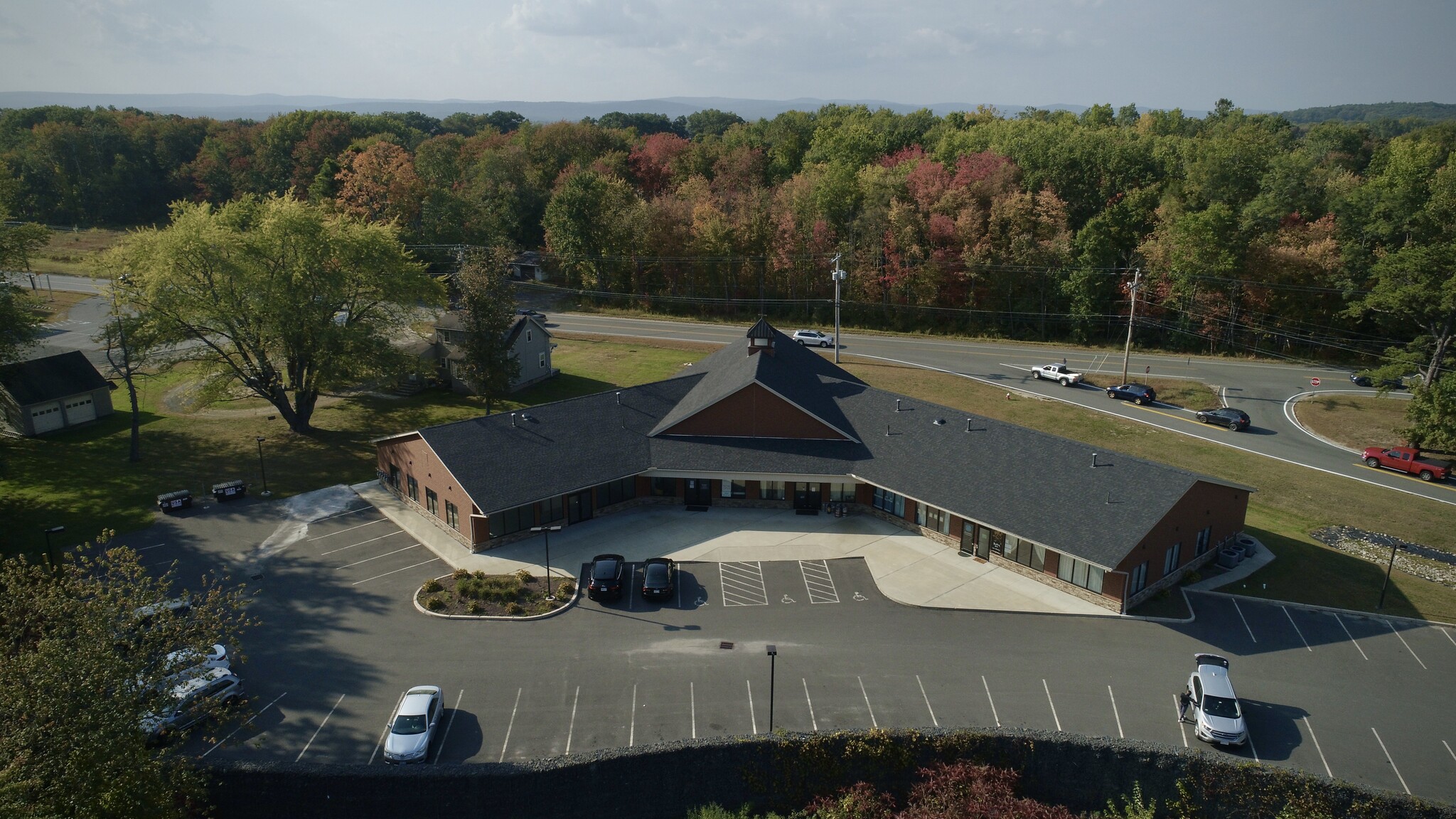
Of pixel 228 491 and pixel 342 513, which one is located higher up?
pixel 228 491

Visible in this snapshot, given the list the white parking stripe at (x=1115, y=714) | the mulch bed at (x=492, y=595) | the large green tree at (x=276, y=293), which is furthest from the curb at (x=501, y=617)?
the large green tree at (x=276, y=293)

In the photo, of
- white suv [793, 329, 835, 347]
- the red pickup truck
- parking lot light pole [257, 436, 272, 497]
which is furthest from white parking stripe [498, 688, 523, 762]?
white suv [793, 329, 835, 347]

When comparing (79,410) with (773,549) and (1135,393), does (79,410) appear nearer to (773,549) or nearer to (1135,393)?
(773,549)

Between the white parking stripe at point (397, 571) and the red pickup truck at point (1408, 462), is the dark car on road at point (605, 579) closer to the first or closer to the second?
the white parking stripe at point (397, 571)

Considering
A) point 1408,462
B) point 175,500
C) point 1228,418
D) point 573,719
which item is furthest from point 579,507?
point 1408,462

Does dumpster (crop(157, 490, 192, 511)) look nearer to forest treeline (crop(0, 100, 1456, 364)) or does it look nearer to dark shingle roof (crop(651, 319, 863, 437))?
dark shingle roof (crop(651, 319, 863, 437))

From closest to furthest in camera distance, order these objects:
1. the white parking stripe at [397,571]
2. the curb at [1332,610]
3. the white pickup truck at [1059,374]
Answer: the curb at [1332,610] < the white parking stripe at [397,571] < the white pickup truck at [1059,374]
